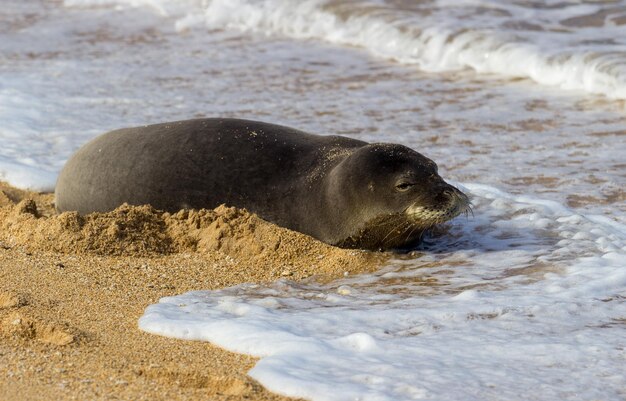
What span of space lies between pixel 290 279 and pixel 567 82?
539 centimetres

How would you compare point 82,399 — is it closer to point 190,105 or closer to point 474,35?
point 190,105

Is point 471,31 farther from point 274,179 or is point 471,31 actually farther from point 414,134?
point 274,179

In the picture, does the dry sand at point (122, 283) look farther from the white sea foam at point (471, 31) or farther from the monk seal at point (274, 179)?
the white sea foam at point (471, 31)

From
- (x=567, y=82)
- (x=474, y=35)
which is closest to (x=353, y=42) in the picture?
(x=474, y=35)

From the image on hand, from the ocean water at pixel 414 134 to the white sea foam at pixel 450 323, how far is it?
11 mm

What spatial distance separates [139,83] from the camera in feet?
33.4

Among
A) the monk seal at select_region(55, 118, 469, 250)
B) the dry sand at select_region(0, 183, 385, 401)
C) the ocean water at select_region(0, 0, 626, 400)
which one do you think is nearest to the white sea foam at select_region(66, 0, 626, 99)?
the ocean water at select_region(0, 0, 626, 400)

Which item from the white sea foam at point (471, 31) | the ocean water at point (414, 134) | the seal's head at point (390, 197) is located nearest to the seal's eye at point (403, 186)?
the seal's head at point (390, 197)

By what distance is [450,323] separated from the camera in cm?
392

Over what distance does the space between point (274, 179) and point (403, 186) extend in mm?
716

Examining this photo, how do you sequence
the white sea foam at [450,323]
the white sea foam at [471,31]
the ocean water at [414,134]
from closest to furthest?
the white sea foam at [450,323]
the ocean water at [414,134]
the white sea foam at [471,31]

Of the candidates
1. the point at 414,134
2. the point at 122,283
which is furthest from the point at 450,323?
the point at 414,134

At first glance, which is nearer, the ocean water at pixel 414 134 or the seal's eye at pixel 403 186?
the ocean water at pixel 414 134

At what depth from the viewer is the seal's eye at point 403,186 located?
4.90 meters
